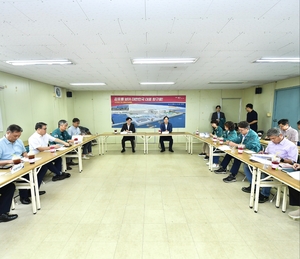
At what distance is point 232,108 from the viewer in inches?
288

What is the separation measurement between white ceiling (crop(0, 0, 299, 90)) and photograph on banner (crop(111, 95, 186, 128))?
155 inches

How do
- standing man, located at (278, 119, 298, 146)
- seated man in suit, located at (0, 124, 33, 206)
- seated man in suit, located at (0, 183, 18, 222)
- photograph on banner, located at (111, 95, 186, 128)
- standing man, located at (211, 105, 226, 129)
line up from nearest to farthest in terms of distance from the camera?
seated man in suit, located at (0, 183, 18, 222)
seated man in suit, located at (0, 124, 33, 206)
standing man, located at (278, 119, 298, 146)
standing man, located at (211, 105, 226, 129)
photograph on banner, located at (111, 95, 186, 128)

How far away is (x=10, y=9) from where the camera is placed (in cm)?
160

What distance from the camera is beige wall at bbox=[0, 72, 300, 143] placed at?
4191mm

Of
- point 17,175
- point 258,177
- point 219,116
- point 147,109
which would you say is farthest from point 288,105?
point 17,175

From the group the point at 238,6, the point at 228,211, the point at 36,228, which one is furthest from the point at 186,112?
the point at 36,228

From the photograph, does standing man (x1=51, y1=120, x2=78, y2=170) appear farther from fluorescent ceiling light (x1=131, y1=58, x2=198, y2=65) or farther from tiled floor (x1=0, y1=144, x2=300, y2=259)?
fluorescent ceiling light (x1=131, y1=58, x2=198, y2=65)

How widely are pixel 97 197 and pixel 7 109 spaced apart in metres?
3.32

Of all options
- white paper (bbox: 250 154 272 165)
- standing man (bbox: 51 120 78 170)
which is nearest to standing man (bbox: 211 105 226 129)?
white paper (bbox: 250 154 272 165)

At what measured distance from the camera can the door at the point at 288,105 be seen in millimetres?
4664

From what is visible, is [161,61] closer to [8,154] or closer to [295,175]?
[295,175]

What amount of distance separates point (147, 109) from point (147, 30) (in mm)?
5290

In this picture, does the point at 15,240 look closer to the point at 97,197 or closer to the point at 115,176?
the point at 97,197

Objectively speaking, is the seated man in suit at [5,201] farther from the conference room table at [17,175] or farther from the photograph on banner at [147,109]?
the photograph on banner at [147,109]
